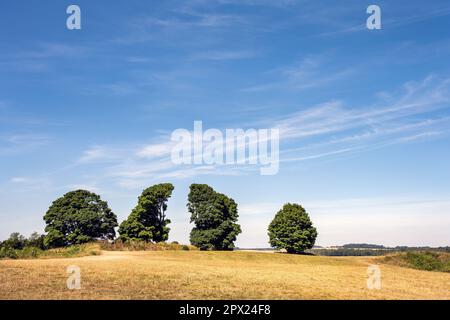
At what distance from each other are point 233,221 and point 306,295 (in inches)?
2396

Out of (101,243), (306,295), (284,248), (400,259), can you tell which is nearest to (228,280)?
(306,295)

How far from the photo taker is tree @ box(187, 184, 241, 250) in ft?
244

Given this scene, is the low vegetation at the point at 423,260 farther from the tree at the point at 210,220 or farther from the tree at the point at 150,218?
the tree at the point at 150,218

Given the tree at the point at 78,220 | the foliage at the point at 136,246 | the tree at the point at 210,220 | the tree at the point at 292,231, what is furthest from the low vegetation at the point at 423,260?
the tree at the point at 78,220

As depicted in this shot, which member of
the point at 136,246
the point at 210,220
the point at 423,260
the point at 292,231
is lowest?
the point at 423,260

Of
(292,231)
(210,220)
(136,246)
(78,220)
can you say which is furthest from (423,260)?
(78,220)

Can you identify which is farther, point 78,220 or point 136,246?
point 78,220

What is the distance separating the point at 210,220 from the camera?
75.5 m

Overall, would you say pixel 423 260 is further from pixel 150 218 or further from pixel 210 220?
pixel 150 218

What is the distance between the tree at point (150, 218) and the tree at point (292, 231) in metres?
21.6

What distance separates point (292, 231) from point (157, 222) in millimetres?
26720
